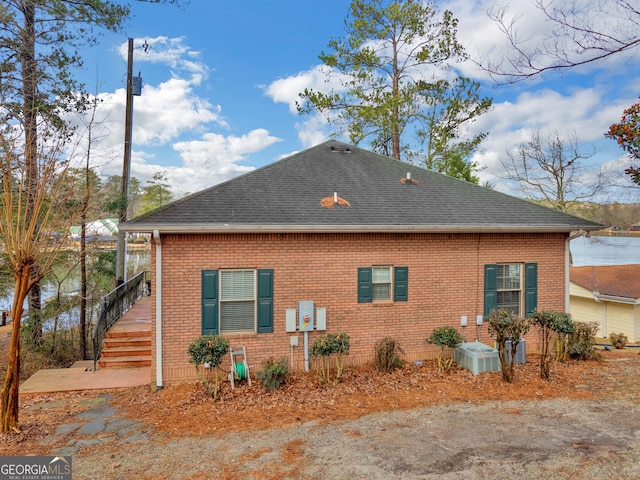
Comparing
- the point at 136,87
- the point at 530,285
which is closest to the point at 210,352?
the point at 530,285

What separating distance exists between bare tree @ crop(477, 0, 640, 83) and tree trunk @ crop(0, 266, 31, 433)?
24.1ft

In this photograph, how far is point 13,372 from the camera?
5332mm

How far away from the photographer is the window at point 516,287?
904 centimetres

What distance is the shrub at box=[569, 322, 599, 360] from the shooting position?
8.90 m

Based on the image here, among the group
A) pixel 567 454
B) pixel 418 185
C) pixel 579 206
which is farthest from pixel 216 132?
pixel 567 454

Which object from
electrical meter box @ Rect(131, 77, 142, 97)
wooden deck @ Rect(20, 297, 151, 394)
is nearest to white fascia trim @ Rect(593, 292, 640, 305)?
wooden deck @ Rect(20, 297, 151, 394)

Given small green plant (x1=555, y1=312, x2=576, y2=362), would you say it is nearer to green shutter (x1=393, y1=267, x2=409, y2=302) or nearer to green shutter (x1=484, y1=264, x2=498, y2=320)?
green shutter (x1=484, y1=264, x2=498, y2=320)

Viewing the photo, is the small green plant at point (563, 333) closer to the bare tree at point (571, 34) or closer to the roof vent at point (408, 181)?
the roof vent at point (408, 181)

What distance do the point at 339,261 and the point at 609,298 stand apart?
1359 cm

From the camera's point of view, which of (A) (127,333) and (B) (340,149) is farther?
(B) (340,149)

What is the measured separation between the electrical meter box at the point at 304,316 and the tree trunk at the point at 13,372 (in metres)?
4.49

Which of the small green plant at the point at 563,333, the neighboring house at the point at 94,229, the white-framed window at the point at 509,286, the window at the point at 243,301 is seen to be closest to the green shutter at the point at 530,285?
the white-framed window at the point at 509,286

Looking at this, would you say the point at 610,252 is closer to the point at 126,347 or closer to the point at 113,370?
the point at 126,347

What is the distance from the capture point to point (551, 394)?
682 cm
